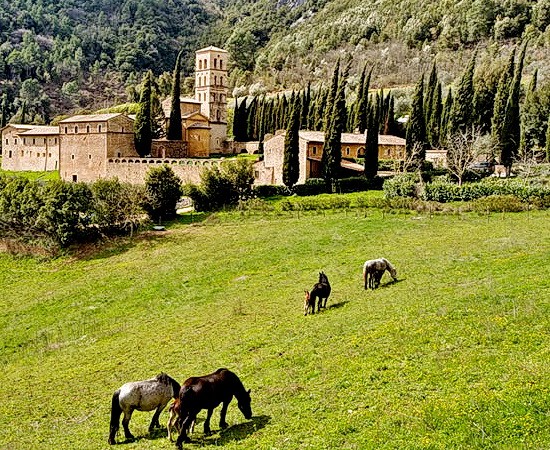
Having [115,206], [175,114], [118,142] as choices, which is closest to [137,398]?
[115,206]

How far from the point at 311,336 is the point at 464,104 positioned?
45.0 metres

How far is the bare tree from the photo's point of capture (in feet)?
163

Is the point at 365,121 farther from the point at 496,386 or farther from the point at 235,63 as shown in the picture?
the point at 235,63

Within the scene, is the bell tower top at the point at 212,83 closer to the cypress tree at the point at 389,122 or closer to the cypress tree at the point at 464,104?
the cypress tree at the point at 389,122

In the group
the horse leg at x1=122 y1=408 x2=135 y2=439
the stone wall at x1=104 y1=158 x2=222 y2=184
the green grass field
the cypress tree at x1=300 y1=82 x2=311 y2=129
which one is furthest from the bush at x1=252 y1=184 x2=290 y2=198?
the horse leg at x1=122 y1=408 x2=135 y2=439

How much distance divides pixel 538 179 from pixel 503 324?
3446 centimetres

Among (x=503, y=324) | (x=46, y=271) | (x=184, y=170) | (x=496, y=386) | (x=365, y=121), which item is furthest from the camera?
(x=365, y=121)

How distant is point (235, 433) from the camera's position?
11.9 metres

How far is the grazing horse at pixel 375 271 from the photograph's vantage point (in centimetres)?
2311

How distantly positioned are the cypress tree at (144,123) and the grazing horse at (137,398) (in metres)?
58.4

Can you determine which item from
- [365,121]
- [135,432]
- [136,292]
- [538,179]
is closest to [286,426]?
[135,432]

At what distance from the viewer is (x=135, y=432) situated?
13.1 m

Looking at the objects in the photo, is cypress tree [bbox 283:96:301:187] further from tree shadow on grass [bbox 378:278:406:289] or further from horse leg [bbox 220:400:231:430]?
horse leg [bbox 220:400:231:430]

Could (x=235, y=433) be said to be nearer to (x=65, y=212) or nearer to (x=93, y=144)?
(x=65, y=212)
